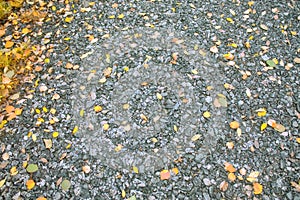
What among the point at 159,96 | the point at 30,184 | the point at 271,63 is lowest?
the point at 30,184

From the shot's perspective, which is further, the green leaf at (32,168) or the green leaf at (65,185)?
the green leaf at (32,168)

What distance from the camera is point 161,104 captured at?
3.66 m

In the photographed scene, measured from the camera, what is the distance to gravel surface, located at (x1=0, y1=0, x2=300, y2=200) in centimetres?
316

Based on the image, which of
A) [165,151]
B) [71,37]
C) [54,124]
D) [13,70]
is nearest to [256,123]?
[165,151]

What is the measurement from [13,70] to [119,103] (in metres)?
1.39

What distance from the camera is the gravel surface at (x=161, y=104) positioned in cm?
316

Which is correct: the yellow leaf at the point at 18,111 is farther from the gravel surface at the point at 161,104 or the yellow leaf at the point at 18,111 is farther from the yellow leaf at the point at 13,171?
the yellow leaf at the point at 13,171

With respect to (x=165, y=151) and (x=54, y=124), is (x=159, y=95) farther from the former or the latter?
(x=54, y=124)

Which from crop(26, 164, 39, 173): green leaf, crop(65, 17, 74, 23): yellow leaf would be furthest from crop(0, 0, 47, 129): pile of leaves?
crop(26, 164, 39, 173): green leaf

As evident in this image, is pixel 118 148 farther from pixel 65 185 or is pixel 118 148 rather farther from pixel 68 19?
pixel 68 19

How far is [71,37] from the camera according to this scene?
4.33m

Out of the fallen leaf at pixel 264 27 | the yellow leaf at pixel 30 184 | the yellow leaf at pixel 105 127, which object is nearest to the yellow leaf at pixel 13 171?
the yellow leaf at pixel 30 184

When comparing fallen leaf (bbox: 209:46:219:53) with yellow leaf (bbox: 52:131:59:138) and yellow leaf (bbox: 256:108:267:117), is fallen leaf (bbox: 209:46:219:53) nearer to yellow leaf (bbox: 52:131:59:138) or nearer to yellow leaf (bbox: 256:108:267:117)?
yellow leaf (bbox: 256:108:267:117)

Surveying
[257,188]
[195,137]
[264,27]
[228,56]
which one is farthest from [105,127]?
[264,27]
